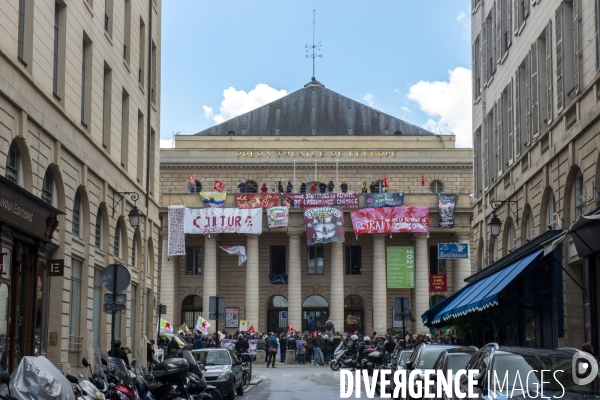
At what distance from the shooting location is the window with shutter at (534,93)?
29812 mm

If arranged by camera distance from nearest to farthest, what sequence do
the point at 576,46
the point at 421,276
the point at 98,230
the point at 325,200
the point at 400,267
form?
the point at 576,46 → the point at 98,230 → the point at 400,267 → the point at 325,200 → the point at 421,276

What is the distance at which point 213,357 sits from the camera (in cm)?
2681

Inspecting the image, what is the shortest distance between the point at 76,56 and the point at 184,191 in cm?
4781

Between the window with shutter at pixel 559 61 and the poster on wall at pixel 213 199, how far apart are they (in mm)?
43076

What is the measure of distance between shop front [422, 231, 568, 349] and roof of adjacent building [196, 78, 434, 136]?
4623cm

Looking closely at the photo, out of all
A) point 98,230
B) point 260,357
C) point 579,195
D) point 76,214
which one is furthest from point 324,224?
point 579,195

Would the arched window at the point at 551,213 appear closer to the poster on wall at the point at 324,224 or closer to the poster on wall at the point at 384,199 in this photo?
the poster on wall at the point at 324,224

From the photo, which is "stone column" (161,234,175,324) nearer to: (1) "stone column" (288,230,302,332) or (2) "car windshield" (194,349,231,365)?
(1) "stone column" (288,230,302,332)

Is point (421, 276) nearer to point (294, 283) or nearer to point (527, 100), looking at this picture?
point (294, 283)

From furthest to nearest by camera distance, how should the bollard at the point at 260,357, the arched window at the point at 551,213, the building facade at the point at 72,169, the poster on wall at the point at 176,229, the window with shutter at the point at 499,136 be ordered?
the poster on wall at the point at 176,229 < the bollard at the point at 260,357 < the window with shutter at the point at 499,136 < the arched window at the point at 551,213 < the building facade at the point at 72,169

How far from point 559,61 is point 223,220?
41.5 meters

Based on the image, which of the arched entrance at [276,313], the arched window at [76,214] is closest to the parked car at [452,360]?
the arched window at [76,214]

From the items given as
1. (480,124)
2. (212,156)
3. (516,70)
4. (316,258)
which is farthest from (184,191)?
(516,70)

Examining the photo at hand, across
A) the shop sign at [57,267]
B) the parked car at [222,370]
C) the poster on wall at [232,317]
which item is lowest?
the parked car at [222,370]
